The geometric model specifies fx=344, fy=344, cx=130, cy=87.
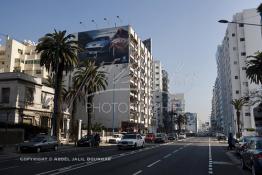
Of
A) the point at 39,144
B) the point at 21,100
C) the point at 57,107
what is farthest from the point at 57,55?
the point at 39,144

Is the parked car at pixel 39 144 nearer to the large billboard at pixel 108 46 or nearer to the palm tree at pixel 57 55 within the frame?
the palm tree at pixel 57 55

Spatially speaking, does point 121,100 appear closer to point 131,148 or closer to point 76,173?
point 131,148

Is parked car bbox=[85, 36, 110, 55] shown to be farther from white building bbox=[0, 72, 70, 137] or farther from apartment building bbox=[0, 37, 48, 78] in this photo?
white building bbox=[0, 72, 70, 137]

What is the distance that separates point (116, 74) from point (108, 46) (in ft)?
25.8

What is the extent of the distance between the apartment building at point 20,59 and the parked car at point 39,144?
214 ft

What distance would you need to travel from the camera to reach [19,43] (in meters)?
102

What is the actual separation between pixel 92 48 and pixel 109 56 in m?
5.94

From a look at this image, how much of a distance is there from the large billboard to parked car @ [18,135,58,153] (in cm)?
5676

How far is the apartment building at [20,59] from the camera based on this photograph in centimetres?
9738

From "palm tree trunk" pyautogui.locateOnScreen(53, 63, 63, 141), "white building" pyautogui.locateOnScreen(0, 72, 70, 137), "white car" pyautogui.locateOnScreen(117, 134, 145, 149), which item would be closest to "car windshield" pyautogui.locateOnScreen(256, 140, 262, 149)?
"white car" pyautogui.locateOnScreen(117, 134, 145, 149)

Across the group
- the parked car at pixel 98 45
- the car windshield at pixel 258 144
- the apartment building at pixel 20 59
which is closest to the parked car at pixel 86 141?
the car windshield at pixel 258 144

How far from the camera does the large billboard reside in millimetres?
90938

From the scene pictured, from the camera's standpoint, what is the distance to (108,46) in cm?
9188

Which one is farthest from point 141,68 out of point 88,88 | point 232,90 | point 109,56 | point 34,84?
point 34,84
